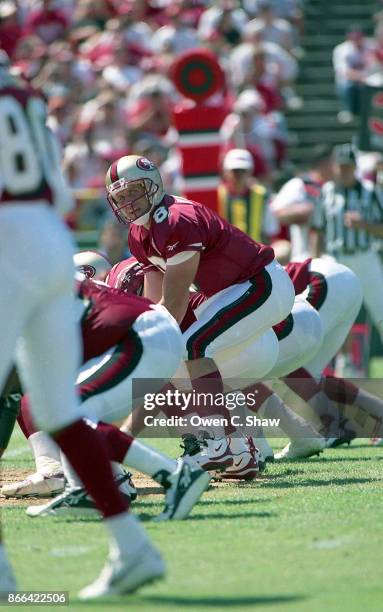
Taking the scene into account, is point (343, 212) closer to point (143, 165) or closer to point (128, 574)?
point (143, 165)

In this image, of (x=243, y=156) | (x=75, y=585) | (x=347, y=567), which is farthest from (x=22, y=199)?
(x=243, y=156)

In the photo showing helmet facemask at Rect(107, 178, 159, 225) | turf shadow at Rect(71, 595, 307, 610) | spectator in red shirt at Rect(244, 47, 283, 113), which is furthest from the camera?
spectator in red shirt at Rect(244, 47, 283, 113)

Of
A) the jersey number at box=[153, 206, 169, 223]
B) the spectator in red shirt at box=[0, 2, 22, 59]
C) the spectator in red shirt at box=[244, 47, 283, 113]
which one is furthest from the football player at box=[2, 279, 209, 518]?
the spectator in red shirt at box=[0, 2, 22, 59]

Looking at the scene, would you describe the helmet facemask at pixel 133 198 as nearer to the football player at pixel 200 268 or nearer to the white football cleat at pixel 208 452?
the football player at pixel 200 268

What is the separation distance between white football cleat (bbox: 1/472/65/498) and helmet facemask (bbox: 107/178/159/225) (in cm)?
139

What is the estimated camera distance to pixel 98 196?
47.2 feet

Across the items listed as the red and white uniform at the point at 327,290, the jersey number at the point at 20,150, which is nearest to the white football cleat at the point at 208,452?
the red and white uniform at the point at 327,290

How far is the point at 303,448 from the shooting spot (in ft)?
25.4

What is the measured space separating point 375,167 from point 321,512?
24.3 ft

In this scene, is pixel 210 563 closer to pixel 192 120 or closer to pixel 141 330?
pixel 141 330

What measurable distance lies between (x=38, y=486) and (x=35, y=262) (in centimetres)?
263

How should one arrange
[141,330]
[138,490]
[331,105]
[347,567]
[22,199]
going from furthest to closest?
[331,105]
[138,490]
[141,330]
[347,567]
[22,199]

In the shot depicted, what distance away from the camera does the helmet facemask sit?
21.9 ft

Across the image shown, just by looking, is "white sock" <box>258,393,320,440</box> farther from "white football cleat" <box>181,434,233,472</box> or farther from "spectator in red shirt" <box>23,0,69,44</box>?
"spectator in red shirt" <box>23,0,69,44</box>
